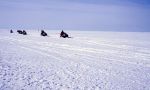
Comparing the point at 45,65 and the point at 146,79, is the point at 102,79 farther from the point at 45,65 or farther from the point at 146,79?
the point at 45,65

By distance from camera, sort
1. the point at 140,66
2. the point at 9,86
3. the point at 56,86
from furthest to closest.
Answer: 1. the point at 140,66
2. the point at 56,86
3. the point at 9,86

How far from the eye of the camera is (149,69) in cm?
1295

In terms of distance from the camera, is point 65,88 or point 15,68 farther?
→ point 15,68

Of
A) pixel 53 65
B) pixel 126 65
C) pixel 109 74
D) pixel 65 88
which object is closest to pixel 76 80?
pixel 65 88

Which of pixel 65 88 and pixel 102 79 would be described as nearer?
pixel 65 88

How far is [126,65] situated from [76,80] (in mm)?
5113

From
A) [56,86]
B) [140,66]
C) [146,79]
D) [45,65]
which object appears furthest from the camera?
[140,66]

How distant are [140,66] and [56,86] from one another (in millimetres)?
6979

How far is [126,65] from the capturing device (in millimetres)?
13859

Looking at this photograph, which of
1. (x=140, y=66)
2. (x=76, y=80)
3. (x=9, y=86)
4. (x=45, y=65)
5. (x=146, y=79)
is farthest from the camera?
(x=140, y=66)

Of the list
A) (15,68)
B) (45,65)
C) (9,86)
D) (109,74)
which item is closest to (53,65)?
(45,65)

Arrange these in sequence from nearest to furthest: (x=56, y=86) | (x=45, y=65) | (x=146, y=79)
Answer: (x=56, y=86) < (x=146, y=79) < (x=45, y=65)

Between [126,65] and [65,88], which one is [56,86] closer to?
[65,88]

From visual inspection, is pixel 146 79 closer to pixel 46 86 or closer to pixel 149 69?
pixel 149 69
